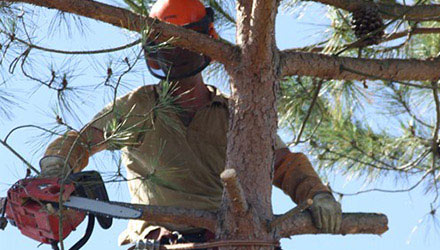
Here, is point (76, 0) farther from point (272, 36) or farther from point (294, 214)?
point (294, 214)

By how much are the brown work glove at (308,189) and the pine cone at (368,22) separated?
77 cm

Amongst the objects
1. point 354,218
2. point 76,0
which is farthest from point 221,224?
point 76,0

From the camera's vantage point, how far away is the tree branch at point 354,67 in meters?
3.74

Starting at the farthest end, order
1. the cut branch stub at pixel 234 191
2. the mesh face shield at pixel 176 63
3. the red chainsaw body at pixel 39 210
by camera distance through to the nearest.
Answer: the mesh face shield at pixel 176 63, the red chainsaw body at pixel 39 210, the cut branch stub at pixel 234 191

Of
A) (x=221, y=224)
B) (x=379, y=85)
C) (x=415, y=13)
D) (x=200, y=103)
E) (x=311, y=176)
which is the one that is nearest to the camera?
(x=221, y=224)

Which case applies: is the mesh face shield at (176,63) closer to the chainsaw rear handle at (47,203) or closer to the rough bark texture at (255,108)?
the rough bark texture at (255,108)

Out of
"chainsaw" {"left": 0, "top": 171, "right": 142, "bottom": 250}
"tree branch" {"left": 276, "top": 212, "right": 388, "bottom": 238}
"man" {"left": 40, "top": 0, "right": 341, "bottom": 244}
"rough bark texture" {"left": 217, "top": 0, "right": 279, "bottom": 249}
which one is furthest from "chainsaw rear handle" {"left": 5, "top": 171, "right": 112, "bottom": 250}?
"tree branch" {"left": 276, "top": 212, "right": 388, "bottom": 238}

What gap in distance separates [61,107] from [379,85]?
2773 millimetres

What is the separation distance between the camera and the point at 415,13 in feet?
14.8

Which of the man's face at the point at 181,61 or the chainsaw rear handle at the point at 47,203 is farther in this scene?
the man's face at the point at 181,61

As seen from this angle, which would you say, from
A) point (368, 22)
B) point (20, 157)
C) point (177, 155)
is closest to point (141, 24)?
point (20, 157)

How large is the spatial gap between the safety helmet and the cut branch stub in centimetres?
54

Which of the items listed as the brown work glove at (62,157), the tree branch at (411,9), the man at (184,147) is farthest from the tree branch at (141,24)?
the tree branch at (411,9)

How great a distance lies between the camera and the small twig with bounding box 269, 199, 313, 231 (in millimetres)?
3154
